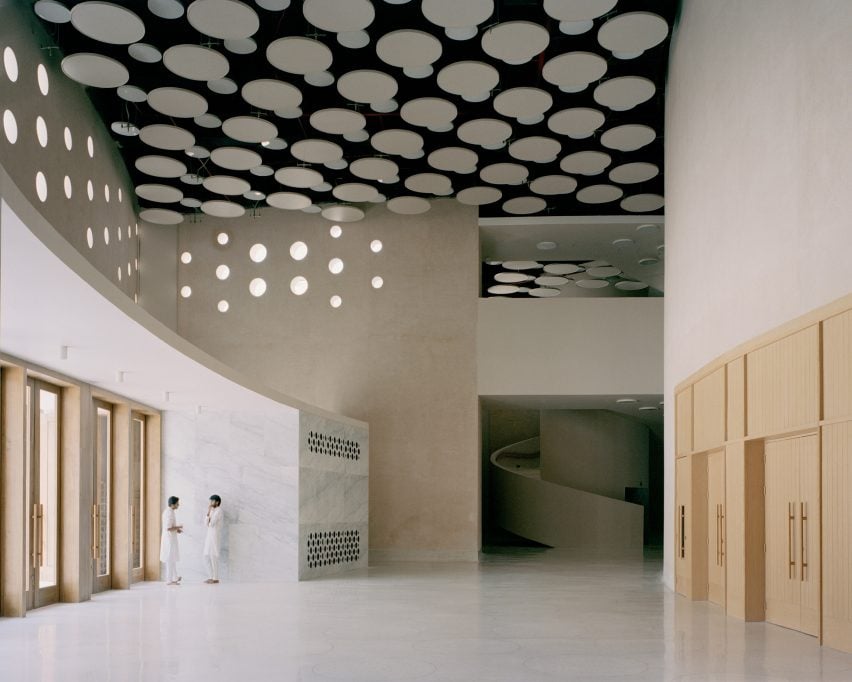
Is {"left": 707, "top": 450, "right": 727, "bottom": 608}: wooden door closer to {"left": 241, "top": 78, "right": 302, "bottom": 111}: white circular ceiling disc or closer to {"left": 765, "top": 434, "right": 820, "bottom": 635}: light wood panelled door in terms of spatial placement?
{"left": 765, "top": 434, "right": 820, "bottom": 635}: light wood panelled door

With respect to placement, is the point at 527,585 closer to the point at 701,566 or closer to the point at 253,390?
the point at 701,566

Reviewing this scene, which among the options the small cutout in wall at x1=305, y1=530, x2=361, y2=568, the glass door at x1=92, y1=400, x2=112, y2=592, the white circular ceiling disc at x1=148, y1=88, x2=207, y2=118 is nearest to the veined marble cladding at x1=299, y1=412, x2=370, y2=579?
the small cutout in wall at x1=305, y1=530, x2=361, y2=568

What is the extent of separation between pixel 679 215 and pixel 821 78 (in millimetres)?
6330

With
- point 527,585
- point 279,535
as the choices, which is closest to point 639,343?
point 527,585

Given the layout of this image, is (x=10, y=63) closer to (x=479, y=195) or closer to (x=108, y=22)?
(x=108, y=22)

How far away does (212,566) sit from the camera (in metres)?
15.8

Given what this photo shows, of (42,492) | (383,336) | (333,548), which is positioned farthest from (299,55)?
(383,336)

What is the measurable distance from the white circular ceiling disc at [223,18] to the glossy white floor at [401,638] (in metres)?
7.52

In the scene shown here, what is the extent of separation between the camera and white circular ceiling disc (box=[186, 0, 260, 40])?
12.2 meters

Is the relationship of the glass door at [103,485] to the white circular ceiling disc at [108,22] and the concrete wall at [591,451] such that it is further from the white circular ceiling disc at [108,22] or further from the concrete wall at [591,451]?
the concrete wall at [591,451]

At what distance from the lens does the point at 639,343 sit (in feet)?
70.6

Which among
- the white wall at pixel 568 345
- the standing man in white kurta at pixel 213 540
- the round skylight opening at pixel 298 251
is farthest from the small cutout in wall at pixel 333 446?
the round skylight opening at pixel 298 251

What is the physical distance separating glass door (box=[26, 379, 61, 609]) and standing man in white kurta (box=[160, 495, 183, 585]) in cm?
278

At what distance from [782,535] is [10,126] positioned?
10.9 m
